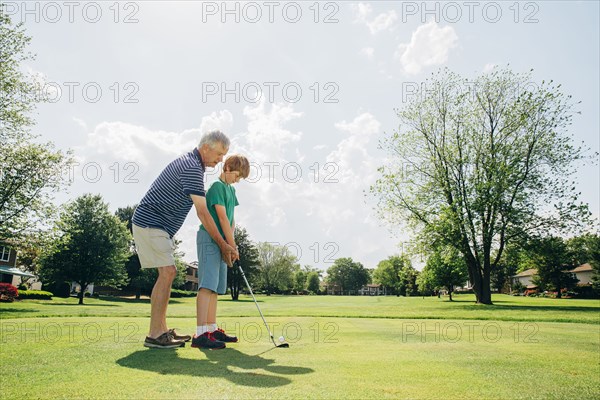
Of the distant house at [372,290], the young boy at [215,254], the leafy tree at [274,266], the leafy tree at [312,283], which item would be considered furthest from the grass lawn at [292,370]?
the distant house at [372,290]

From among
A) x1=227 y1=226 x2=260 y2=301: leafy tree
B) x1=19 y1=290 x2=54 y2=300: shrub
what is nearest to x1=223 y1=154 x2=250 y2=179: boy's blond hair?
x1=19 y1=290 x2=54 y2=300: shrub

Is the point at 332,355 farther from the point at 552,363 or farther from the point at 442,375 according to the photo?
the point at 552,363

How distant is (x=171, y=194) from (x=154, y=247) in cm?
64

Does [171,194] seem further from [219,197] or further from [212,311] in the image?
[212,311]

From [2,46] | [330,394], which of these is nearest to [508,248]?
[330,394]

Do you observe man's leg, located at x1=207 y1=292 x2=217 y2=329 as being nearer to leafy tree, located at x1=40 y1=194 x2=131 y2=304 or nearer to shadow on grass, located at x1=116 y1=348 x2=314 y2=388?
shadow on grass, located at x1=116 y1=348 x2=314 y2=388

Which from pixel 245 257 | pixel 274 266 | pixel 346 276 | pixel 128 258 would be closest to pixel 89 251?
pixel 128 258

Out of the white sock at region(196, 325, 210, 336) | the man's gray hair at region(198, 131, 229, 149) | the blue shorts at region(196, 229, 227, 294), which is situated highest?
the man's gray hair at region(198, 131, 229, 149)

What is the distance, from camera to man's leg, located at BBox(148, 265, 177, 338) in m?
3.98

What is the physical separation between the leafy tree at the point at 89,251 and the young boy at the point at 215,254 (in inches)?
1485

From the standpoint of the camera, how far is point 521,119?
91.0 feet

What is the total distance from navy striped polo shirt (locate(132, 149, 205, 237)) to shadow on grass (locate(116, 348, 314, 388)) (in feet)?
4.79

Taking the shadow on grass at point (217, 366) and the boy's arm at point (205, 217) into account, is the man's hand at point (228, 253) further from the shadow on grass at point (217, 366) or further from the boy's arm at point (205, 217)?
the shadow on grass at point (217, 366)

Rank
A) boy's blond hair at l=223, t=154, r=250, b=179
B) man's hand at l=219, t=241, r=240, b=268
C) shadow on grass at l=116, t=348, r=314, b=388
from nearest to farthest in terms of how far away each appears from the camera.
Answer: shadow on grass at l=116, t=348, r=314, b=388, man's hand at l=219, t=241, r=240, b=268, boy's blond hair at l=223, t=154, r=250, b=179
